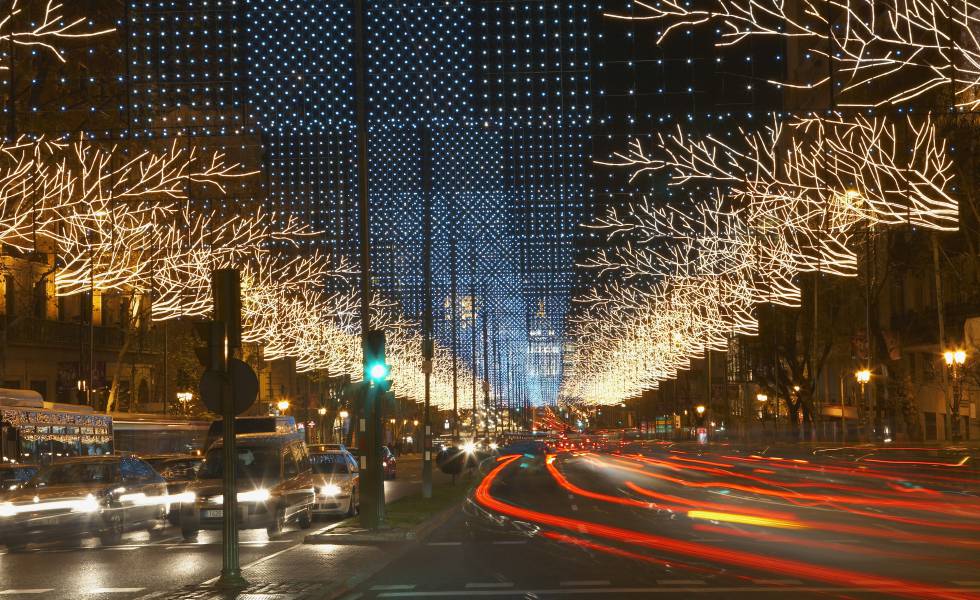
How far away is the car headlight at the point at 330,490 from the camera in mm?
26438

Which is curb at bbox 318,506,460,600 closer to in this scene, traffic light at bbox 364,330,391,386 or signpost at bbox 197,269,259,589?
signpost at bbox 197,269,259,589

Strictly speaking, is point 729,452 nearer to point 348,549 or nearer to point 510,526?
point 510,526

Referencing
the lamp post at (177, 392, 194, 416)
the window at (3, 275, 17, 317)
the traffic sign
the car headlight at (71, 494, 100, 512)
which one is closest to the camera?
the traffic sign

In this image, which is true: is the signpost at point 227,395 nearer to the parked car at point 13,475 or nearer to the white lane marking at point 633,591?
the white lane marking at point 633,591

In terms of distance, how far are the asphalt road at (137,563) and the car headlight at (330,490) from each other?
287 cm

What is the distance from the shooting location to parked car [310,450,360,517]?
86.5ft

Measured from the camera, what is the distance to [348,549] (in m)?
17.9

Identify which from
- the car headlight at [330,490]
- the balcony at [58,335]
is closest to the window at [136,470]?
the car headlight at [330,490]

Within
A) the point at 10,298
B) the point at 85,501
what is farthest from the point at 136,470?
the point at 10,298

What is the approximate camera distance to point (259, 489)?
22250 millimetres

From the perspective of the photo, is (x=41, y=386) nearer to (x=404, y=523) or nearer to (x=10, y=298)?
(x=10, y=298)

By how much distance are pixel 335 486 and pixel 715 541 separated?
35.4ft

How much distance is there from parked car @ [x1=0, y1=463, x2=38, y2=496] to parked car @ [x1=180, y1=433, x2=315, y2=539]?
3.87 meters

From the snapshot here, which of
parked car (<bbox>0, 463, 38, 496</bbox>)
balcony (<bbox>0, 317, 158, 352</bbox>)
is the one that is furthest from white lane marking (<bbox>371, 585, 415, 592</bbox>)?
balcony (<bbox>0, 317, 158, 352</bbox>)
